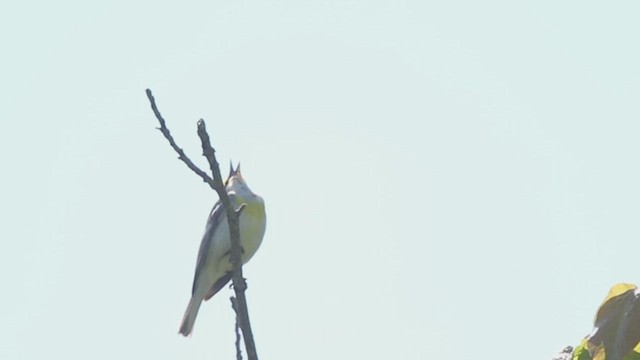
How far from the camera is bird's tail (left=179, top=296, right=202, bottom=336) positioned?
38.9 ft

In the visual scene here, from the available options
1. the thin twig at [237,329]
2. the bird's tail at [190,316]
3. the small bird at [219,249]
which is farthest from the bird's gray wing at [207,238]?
the thin twig at [237,329]

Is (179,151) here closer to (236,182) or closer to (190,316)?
(190,316)

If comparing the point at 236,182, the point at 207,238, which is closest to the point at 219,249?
the point at 207,238

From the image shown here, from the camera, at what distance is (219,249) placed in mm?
11594

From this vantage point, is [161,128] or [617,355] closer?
[617,355]

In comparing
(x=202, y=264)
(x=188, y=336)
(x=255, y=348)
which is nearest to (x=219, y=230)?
(x=202, y=264)

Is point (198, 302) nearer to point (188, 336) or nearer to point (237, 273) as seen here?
point (188, 336)

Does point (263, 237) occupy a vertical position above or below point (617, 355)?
above

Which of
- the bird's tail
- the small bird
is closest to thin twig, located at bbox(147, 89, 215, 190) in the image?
the small bird

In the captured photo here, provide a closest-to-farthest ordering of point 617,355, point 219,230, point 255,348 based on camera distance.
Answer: point 617,355
point 255,348
point 219,230

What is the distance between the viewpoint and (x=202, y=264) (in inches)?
464

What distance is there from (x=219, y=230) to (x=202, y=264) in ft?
1.27

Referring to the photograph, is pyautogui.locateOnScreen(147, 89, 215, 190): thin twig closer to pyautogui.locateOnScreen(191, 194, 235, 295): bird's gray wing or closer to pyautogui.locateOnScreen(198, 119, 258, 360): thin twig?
pyautogui.locateOnScreen(198, 119, 258, 360): thin twig

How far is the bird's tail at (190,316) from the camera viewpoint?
38.9 feet
